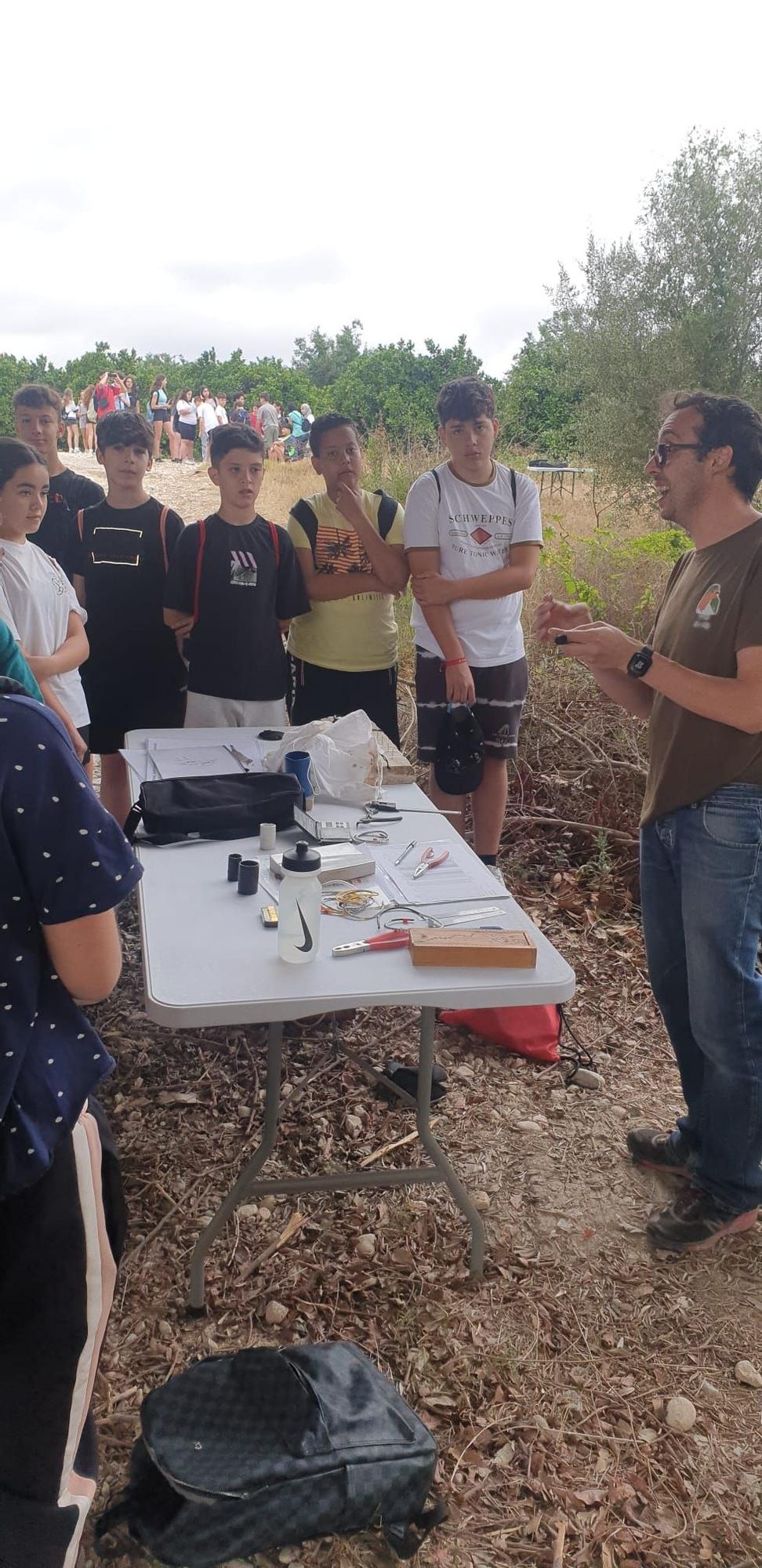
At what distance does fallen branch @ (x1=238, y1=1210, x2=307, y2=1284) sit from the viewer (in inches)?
89.3

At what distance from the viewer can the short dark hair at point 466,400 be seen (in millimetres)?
3418

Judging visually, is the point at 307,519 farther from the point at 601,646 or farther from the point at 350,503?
the point at 601,646

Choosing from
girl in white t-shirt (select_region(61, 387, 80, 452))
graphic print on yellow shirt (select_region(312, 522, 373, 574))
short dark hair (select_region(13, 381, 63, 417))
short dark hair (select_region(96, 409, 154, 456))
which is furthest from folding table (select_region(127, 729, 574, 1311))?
girl in white t-shirt (select_region(61, 387, 80, 452))

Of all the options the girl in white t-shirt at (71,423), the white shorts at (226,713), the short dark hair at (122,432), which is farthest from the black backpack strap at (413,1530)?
the girl in white t-shirt at (71,423)

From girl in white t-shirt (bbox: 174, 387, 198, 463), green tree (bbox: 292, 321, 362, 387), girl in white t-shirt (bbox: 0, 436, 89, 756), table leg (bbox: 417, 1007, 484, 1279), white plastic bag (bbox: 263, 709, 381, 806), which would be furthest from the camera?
green tree (bbox: 292, 321, 362, 387)

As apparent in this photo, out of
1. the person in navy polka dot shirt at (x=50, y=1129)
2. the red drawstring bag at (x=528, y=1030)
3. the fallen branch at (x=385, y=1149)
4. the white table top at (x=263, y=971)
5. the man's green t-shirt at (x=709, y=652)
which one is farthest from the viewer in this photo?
the red drawstring bag at (x=528, y=1030)

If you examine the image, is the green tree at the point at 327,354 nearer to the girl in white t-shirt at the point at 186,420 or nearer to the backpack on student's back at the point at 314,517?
the girl in white t-shirt at the point at 186,420

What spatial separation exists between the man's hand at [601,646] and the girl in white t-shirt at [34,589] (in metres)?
1.35

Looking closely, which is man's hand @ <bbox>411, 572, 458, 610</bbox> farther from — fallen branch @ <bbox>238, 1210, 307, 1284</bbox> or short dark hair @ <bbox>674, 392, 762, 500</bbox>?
fallen branch @ <bbox>238, 1210, 307, 1284</bbox>

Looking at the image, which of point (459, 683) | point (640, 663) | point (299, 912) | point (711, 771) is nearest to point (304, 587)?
point (459, 683)

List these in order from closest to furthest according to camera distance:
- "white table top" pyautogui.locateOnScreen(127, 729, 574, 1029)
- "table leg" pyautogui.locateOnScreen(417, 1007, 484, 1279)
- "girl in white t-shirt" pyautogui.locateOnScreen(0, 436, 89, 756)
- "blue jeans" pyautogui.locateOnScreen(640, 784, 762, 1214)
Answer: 1. "white table top" pyautogui.locateOnScreen(127, 729, 574, 1029)
2. "blue jeans" pyautogui.locateOnScreen(640, 784, 762, 1214)
3. "table leg" pyautogui.locateOnScreen(417, 1007, 484, 1279)
4. "girl in white t-shirt" pyautogui.locateOnScreen(0, 436, 89, 756)

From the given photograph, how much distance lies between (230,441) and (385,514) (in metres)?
0.60

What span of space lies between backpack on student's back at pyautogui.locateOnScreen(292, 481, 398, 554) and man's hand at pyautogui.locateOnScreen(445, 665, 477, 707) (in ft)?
1.83

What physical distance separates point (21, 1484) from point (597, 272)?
552 inches
